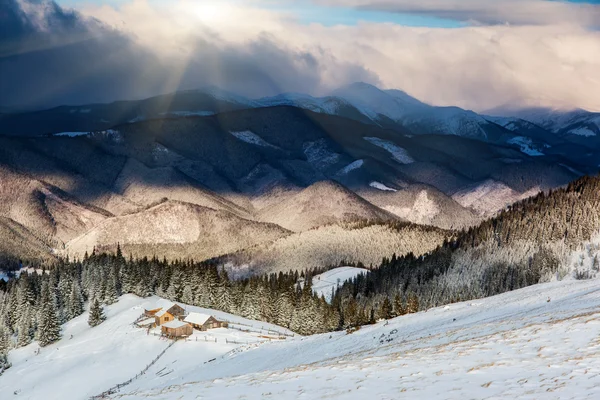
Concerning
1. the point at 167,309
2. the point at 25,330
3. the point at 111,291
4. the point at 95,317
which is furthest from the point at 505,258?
the point at 25,330

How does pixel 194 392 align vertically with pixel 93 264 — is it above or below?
below

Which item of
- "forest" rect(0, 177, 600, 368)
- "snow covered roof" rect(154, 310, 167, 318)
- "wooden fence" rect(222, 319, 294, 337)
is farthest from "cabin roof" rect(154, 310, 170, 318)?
"forest" rect(0, 177, 600, 368)

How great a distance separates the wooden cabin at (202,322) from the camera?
104125 mm

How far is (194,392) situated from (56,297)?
109 m

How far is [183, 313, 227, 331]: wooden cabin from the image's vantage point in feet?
342

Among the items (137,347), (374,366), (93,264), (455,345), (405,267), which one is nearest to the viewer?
(374,366)

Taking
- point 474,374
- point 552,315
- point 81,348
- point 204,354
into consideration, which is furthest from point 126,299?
point 474,374

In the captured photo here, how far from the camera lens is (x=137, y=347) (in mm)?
94938

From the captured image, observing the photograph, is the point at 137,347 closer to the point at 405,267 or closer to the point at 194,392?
the point at 194,392

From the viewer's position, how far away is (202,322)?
10431cm

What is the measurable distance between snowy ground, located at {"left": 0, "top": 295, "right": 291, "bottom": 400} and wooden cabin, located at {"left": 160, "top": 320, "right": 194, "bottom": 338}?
4.92 feet

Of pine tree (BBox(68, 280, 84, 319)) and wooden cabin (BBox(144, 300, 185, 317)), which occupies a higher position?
pine tree (BBox(68, 280, 84, 319))

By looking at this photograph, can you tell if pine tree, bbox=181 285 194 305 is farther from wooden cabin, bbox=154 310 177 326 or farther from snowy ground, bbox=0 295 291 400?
wooden cabin, bbox=154 310 177 326

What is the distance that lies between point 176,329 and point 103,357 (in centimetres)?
1066
